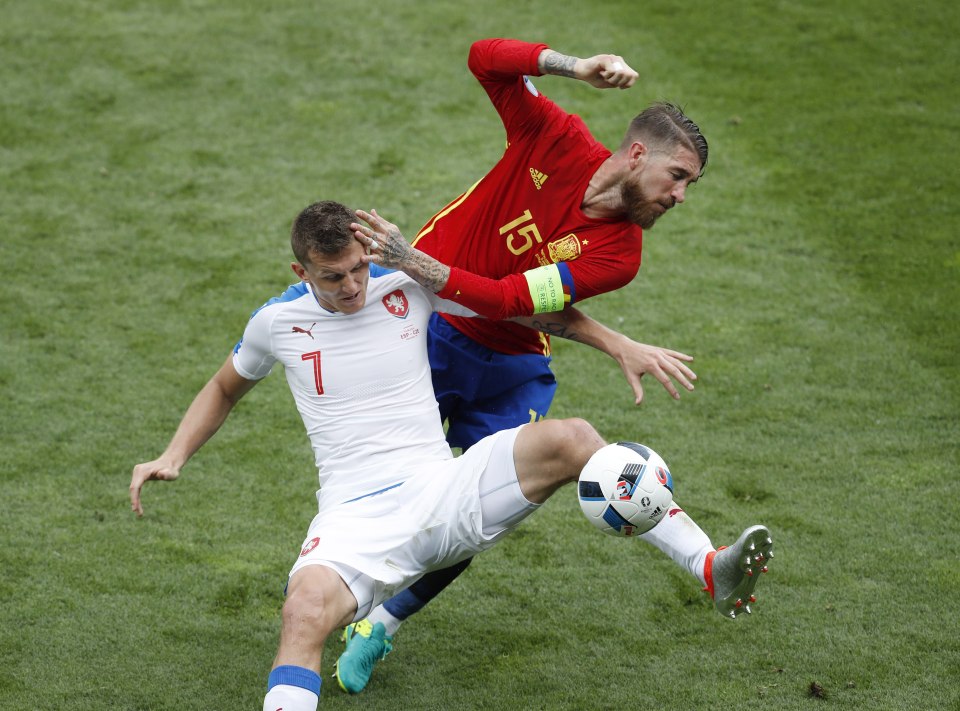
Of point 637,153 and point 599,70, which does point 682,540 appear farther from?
point 599,70

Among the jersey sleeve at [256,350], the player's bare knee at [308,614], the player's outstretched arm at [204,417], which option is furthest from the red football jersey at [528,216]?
the player's bare knee at [308,614]

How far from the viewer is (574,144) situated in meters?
4.98

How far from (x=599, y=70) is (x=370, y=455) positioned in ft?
5.50

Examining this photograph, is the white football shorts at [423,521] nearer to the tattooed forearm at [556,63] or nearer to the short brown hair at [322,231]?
the short brown hair at [322,231]

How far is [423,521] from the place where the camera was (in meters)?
4.43

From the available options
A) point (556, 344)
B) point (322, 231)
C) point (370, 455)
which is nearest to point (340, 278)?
point (322, 231)

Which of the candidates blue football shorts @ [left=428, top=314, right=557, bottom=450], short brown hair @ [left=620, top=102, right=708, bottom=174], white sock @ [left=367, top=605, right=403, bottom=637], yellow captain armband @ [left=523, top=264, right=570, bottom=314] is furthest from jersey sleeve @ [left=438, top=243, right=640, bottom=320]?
white sock @ [left=367, top=605, right=403, bottom=637]

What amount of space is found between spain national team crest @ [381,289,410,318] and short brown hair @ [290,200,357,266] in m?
0.41

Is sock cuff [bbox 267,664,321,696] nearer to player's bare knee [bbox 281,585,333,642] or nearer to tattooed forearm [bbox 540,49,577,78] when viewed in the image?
player's bare knee [bbox 281,585,333,642]

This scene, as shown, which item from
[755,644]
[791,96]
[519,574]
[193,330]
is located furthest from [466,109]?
[755,644]

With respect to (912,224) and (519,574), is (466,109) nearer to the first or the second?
(912,224)

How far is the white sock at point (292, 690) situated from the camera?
12.9 ft

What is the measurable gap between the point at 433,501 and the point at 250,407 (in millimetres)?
2996

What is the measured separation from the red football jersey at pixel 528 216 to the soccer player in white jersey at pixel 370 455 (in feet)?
1.19
